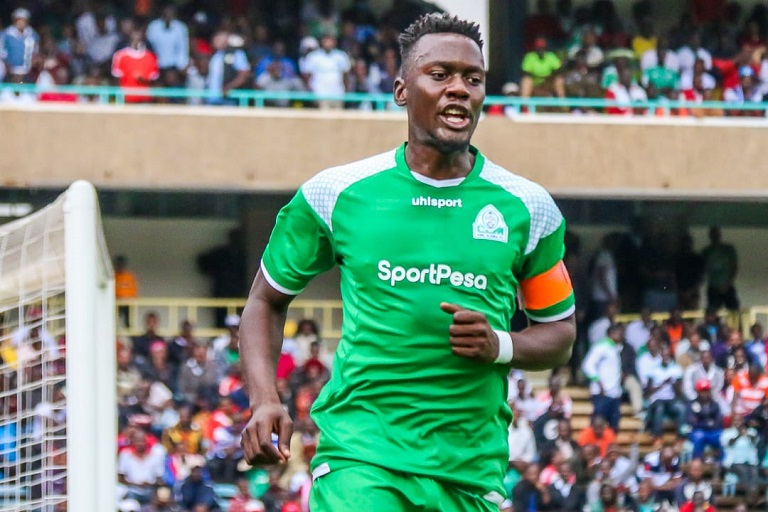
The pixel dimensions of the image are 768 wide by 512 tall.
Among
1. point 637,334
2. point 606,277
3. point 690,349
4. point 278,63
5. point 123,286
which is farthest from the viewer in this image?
point 606,277

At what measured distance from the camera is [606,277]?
19.1 m

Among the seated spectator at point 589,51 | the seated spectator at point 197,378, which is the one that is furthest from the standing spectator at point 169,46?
A: the seated spectator at point 589,51

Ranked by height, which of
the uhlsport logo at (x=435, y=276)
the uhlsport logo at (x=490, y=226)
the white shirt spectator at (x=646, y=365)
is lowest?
the white shirt spectator at (x=646, y=365)

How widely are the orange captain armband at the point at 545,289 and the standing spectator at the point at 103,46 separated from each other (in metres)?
14.6

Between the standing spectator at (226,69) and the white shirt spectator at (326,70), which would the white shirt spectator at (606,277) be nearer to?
the white shirt spectator at (326,70)

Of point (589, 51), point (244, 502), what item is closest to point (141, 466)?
point (244, 502)

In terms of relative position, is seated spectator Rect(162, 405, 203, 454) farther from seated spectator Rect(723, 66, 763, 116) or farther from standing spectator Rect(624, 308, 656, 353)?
seated spectator Rect(723, 66, 763, 116)

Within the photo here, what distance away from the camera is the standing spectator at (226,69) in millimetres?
18688

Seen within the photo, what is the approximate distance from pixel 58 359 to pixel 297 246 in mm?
2100

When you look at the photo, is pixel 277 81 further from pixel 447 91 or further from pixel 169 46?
pixel 447 91

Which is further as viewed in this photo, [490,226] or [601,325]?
[601,325]

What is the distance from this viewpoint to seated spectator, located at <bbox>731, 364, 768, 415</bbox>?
16188 mm

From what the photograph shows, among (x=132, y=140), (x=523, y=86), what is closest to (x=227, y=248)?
(x=132, y=140)

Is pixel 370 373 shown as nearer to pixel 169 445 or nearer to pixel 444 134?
pixel 444 134
